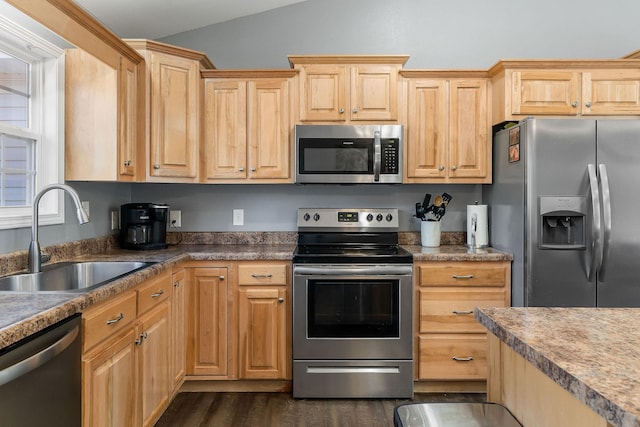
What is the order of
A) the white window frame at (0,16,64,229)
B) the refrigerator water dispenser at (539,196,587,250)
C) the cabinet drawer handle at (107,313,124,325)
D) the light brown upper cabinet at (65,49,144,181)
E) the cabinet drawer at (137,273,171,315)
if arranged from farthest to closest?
the refrigerator water dispenser at (539,196,587,250) → the light brown upper cabinet at (65,49,144,181) → the white window frame at (0,16,64,229) → the cabinet drawer at (137,273,171,315) → the cabinet drawer handle at (107,313,124,325)

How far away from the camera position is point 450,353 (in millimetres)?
2863

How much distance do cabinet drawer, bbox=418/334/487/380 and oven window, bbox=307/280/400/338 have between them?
247 mm

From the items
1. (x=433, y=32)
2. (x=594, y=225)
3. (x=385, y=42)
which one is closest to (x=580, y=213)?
(x=594, y=225)

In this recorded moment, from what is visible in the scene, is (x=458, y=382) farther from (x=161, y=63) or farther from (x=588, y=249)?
(x=161, y=63)

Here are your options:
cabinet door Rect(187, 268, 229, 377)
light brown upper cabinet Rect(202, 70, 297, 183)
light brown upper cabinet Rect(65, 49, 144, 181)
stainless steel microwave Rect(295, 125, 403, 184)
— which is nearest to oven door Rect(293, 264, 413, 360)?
cabinet door Rect(187, 268, 229, 377)

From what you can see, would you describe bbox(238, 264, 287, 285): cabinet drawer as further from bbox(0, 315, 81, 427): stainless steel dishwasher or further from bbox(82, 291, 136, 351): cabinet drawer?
bbox(0, 315, 81, 427): stainless steel dishwasher

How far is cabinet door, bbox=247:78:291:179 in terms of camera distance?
3135 millimetres

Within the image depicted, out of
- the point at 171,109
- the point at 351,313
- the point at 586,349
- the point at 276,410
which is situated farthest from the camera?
the point at 171,109

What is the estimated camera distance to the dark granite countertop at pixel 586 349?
2.45 ft

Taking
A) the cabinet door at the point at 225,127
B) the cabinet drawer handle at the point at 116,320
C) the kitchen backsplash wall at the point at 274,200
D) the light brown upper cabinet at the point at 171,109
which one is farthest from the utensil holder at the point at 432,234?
the cabinet drawer handle at the point at 116,320

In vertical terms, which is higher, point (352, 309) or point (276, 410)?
point (352, 309)

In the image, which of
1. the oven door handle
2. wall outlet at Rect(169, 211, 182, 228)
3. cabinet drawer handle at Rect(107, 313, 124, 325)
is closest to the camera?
cabinet drawer handle at Rect(107, 313, 124, 325)

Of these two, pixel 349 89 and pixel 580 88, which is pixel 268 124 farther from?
pixel 580 88

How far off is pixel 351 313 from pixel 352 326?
83 mm
